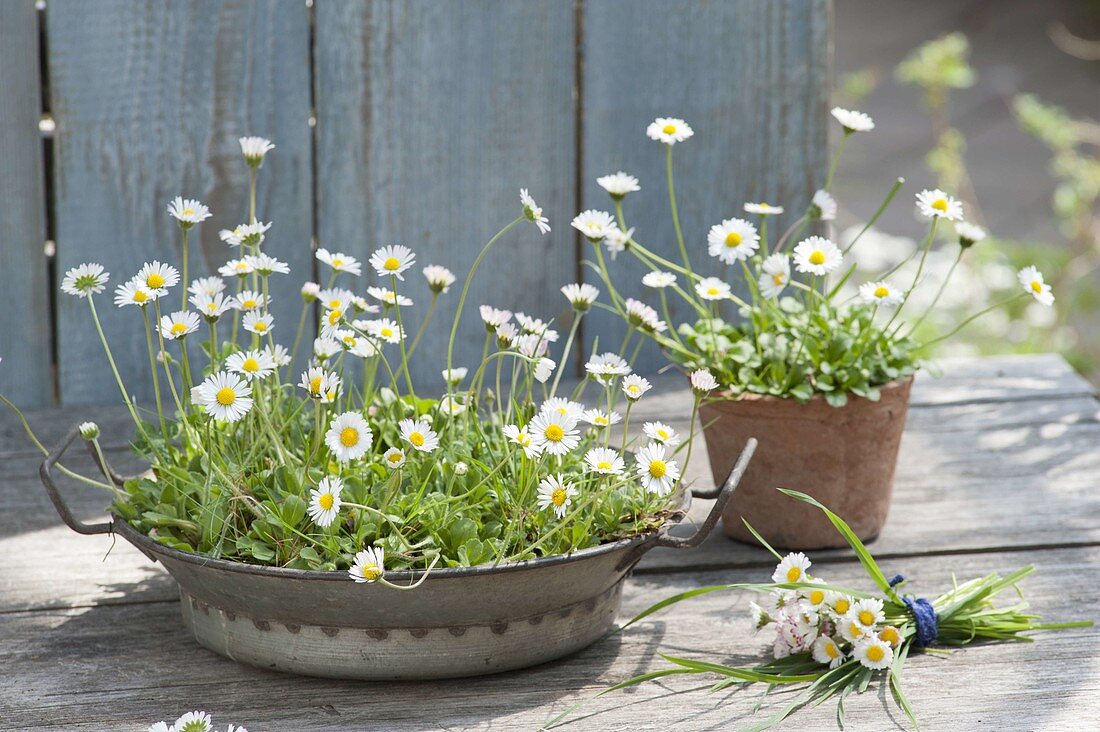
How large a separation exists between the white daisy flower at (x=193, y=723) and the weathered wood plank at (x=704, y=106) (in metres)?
1.16

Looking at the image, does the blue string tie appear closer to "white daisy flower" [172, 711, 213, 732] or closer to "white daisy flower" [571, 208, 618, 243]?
"white daisy flower" [571, 208, 618, 243]

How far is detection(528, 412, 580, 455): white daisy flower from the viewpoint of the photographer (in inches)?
39.9

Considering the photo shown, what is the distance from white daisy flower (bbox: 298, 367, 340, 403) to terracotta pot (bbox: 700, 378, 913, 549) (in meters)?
0.46

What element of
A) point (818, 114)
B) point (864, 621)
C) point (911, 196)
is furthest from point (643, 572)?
point (911, 196)

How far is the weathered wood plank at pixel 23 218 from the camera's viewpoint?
1.79 meters

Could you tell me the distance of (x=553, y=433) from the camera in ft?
3.34

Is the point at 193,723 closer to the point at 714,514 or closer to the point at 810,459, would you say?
the point at 714,514

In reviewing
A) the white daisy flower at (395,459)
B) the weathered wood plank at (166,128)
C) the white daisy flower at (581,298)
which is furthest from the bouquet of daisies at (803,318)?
the weathered wood plank at (166,128)

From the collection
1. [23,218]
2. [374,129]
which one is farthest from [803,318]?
[23,218]

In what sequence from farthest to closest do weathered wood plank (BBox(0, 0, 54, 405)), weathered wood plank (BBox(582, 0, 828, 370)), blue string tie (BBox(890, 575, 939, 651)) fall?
1. weathered wood plank (BBox(582, 0, 828, 370))
2. weathered wood plank (BBox(0, 0, 54, 405))
3. blue string tie (BBox(890, 575, 939, 651))

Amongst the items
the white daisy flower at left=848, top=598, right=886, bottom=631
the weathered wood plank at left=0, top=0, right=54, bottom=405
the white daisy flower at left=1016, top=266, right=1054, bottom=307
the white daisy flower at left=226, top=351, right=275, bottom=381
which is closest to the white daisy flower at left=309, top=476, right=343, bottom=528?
the white daisy flower at left=226, top=351, right=275, bottom=381

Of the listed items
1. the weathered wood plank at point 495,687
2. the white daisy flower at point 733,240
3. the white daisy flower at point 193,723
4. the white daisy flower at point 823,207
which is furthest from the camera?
the white daisy flower at point 823,207

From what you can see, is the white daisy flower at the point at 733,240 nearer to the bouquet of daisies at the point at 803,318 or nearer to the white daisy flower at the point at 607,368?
the bouquet of daisies at the point at 803,318

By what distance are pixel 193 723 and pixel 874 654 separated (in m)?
0.57
